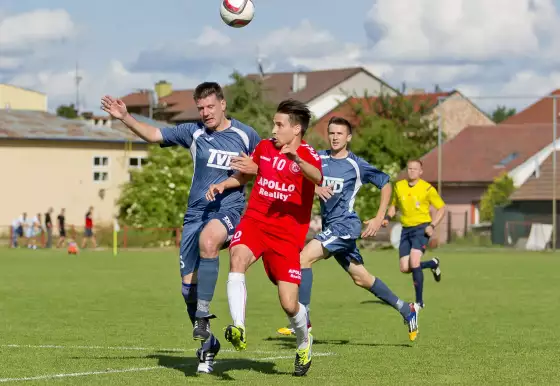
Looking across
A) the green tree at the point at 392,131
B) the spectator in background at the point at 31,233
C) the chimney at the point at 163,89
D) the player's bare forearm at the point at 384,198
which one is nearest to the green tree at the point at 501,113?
the chimney at the point at 163,89

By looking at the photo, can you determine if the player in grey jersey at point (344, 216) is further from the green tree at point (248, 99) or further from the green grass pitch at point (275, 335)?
the green tree at point (248, 99)

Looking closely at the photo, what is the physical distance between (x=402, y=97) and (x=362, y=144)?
8.85 meters

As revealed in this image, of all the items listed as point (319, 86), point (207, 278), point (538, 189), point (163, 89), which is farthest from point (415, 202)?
point (163, 89)

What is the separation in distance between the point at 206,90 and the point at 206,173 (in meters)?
0.70

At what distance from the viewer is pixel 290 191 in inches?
375

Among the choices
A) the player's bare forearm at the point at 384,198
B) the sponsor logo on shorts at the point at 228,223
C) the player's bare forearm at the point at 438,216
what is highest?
the player's bare forearm at the point at 384,198

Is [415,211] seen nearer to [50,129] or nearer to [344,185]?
[344,185]

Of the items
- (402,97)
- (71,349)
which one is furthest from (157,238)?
(71,349)

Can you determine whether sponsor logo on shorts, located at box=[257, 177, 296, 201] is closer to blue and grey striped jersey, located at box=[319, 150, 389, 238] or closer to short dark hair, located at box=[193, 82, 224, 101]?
short dark hair, located at box=[193, 82, 224, 101]

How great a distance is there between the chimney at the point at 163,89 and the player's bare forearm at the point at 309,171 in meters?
132

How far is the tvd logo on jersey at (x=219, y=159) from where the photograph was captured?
1005cm

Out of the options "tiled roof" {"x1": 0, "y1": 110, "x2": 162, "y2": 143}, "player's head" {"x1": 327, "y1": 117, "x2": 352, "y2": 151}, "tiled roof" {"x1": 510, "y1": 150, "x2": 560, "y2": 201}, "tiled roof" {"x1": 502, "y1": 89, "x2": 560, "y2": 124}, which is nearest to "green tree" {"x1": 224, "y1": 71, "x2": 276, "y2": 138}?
"tiled roof" {"x1": 0, "y1": 110, "x2": 162, "y2": 143}

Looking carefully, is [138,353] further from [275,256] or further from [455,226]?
[455,226]

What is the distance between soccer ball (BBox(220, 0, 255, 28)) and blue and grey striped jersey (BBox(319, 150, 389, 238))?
200cm
